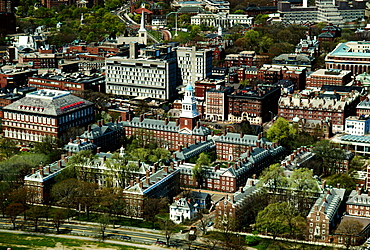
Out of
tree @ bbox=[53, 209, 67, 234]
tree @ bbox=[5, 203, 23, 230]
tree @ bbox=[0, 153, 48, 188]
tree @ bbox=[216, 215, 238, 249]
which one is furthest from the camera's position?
tree @ bbox=[0, 153, 48, 188]

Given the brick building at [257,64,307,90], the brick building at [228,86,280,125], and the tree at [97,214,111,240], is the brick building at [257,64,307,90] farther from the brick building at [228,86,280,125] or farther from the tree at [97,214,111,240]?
the tree at [97,214,111,240]

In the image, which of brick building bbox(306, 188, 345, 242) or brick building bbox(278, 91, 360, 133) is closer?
brick building bbox(306, 188, 345, 242)

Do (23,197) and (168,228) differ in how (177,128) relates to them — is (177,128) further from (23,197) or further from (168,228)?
(168,228)

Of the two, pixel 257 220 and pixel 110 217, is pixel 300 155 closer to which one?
pixel 257 220

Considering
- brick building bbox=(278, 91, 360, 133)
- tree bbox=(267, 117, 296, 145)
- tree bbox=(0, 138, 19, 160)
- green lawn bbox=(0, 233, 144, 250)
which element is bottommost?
green lawn bbox=(0, 233, 144, 250)

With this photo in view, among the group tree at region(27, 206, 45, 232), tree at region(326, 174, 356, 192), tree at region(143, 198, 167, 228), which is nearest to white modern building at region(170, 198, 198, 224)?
tree at region(143, 198, 167, 228)

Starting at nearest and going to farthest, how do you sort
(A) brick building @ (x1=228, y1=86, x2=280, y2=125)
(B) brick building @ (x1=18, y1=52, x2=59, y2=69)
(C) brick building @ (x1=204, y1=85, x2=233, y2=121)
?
(A) brick building @ (x1=228, y1=86, x2=280, y2=125) < (C) brick building @ (x1=204, y1=85, x2=233, y2=121) < (B) brick building @ (x1=18, y1=52, x2=59, y2=69)
